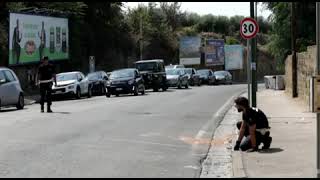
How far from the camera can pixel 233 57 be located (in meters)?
91.2

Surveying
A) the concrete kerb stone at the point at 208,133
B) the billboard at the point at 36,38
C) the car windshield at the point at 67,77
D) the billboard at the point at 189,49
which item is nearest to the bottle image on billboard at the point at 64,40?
the billboard at the point at 36,38

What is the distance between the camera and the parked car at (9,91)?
23.6 metres

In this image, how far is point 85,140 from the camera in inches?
547

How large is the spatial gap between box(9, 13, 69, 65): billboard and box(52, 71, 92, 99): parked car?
654 cm

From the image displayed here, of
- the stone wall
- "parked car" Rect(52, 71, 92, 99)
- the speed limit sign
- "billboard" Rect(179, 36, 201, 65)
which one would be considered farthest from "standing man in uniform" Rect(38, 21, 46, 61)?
"billboard" Rect(179, 36, 201, 65)

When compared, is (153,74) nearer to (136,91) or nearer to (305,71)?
(136,91)

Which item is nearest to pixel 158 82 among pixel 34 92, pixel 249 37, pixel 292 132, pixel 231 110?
pixel 34 92

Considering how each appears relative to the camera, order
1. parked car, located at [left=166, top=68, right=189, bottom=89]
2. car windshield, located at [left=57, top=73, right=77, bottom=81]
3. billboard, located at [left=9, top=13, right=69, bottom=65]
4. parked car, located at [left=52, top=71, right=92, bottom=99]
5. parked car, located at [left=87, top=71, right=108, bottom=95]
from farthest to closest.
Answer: parked car, located at [left=166, top=68, right=189, bottom=89] → billboard, located at [left=9, top=13, right=69, bottom=65] → parked car, located at [left=87, top=71, right=108, bottom=95] → car windshield, located at [left=57, top=73, right=77, bottom=81] → parked car, located at [left=52, top=71, right=92, bottom=99]

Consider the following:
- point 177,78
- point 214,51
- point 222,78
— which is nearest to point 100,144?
point 177,78

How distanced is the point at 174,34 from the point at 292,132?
77016 mm

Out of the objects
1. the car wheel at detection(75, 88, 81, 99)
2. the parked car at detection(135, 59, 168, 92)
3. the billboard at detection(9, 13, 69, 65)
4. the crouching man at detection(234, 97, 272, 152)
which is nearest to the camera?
the crouching man at detection(234, 97, 272, 152)

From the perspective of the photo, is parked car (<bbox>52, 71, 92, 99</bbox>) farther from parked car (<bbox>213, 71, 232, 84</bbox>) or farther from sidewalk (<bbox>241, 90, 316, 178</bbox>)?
parked car (<bbox>213, 71, 232, 84</bbox>)

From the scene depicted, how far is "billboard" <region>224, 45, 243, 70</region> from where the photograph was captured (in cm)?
9031

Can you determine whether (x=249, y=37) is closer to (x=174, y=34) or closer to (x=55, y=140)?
(x=55, y=140)
